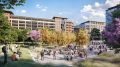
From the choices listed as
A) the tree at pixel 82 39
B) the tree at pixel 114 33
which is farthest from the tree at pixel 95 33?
the tree at pixel 114 33

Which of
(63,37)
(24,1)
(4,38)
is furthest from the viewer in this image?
(63,37)

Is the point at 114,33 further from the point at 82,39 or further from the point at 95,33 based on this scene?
the point at 95,33

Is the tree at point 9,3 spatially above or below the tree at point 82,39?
above

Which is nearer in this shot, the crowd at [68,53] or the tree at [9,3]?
the tree at [9,3]

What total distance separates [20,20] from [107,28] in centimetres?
17628

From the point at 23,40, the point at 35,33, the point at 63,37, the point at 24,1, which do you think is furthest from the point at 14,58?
the point at 23,40

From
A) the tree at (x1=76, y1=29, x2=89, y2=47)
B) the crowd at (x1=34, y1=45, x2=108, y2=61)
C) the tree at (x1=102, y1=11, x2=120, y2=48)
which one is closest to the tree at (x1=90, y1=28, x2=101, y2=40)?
the tree at (x1=76, y1=29, x2=89, y2=47)

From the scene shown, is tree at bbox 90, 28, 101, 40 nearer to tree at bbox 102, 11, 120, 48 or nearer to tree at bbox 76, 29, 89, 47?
tree at bbox 76, 29, 89, 47

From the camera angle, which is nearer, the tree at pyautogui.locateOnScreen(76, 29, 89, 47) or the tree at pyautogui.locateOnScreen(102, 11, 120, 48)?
the tree at pyautogui.locateOnScreen(102, 11, 120, 48)

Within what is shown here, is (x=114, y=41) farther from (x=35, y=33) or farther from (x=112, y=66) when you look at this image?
(x=35, y=33)

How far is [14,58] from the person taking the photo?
28.5 metres

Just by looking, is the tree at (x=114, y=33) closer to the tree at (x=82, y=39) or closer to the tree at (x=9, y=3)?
the tree at (x=9, y=3)

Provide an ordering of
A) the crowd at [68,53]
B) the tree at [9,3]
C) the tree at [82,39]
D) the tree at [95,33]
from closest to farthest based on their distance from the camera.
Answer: the tree at [9,3], the crowd at [68,53], the tree at [82,39], the tree at [95,33]

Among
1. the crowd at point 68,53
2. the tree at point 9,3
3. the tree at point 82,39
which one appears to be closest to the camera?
the tree at point 9,3
